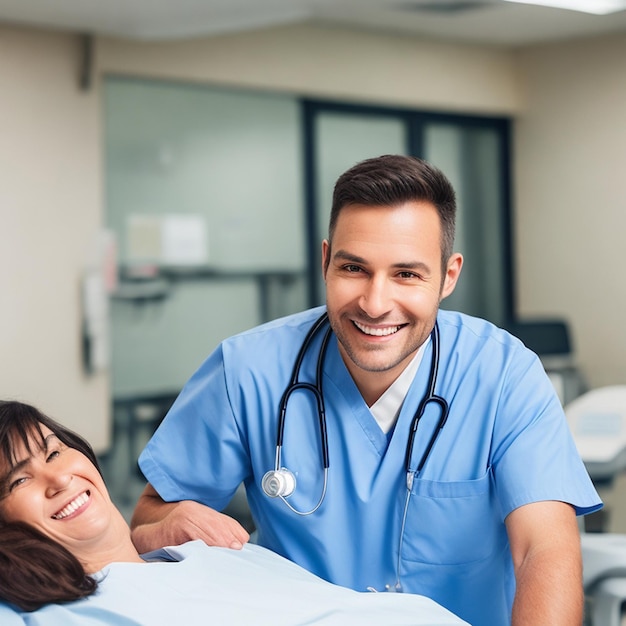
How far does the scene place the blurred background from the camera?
418 cm

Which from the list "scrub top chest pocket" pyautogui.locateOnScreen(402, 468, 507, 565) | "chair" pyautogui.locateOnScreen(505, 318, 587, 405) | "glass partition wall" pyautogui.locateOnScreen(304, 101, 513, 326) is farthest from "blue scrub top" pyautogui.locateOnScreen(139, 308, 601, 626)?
"glass partition wall" pyautogui.locateOnScreen(304, 101, 513, 326)

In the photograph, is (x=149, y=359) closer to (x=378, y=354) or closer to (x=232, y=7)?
(x=232, y=7)

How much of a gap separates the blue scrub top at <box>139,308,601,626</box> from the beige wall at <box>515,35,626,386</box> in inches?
163

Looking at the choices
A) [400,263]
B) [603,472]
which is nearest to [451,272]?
[400,263]

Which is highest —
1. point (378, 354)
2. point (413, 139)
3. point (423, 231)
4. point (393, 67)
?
point (393, 67)

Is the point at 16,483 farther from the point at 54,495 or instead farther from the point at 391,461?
the point at 391,461

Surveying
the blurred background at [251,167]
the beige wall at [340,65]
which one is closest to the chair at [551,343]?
the blurred background at [251,167]

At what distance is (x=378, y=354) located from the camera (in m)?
1.49

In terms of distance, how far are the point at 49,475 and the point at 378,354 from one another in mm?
512

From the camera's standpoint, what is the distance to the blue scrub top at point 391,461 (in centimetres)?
151

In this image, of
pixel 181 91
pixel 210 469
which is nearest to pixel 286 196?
pixel 181 91

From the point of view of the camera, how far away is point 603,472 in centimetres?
229

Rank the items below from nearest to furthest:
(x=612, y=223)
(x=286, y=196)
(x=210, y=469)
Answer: (x=210, y=469) → (x=286, y=196) → (x=612, y=223)

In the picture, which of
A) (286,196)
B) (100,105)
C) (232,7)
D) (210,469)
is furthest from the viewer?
(286,196)
